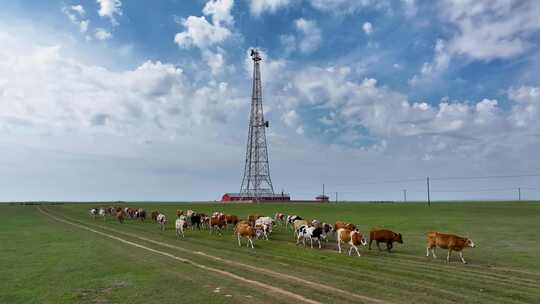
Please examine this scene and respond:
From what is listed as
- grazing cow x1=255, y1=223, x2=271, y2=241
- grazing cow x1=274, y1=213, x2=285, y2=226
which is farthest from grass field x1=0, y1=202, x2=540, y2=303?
grazing cow x1=274, y1=213, x2=285, y2=226

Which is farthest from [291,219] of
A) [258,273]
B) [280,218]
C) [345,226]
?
[258,273]

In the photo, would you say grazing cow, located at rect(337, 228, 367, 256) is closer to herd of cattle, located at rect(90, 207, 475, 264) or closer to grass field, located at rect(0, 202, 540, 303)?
herd of cattle, located at rect(90, 207, 475, 264)

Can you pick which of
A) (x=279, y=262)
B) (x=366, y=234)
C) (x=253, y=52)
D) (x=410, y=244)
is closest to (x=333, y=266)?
(x=279, y=262)

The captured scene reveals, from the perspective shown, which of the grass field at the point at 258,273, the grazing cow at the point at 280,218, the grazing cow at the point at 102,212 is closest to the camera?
the grass field at the point at 258,273

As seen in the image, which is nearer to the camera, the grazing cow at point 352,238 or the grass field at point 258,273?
the grass field at point 258,273

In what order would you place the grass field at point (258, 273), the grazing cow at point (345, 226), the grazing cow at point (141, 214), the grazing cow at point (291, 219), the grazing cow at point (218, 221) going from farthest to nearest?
the grazing cow at point (141, 214) → the grazing cow at point (291, 219) → the grazing cow at point (218, 221) → the grazing cow at point (345, 226) → the grass field at point (258, 273)

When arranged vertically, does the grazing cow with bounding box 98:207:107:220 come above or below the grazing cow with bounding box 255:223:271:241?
above

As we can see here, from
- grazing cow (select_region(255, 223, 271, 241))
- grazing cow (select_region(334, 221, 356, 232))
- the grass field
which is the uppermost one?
grazing cow (select_region(334, 221, 356, 232))

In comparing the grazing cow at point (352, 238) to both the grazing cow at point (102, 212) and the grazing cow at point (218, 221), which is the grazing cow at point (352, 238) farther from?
the grazing cow at point (102, 212)

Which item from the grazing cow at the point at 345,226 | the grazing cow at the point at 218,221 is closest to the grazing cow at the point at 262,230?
the grazing cow at the point at 218,221

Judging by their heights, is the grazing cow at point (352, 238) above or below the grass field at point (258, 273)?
above

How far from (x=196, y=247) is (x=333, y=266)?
1100 centimetres

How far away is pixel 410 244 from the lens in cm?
2805

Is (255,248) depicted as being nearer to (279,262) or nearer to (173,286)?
(279,262)
